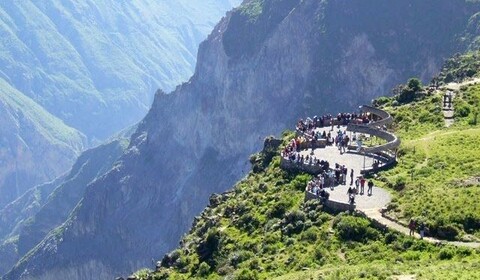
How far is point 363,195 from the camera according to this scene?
78312 mm

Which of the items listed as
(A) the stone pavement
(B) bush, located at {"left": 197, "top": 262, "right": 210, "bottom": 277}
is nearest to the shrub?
(A) the stone pavement

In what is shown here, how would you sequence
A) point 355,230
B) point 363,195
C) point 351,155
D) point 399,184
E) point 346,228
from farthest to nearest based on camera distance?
Answer: 1. point 351,155
2. point 399,184
3. point 363,195
4. point 346,228
5. point 355,230

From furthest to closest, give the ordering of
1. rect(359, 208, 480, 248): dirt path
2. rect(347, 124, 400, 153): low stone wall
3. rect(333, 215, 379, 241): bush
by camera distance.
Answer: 1. rect(347, 124, 400, 153): low stone wall
2. rect(333, 215, 379, 241): bush
3. rect(359, 208, 480, 248): dirt path

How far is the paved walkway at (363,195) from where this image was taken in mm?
68850

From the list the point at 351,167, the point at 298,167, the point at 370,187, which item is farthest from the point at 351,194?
the point at 298,167

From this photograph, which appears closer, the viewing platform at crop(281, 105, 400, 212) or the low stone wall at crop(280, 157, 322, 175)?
the viewing platform at crop(281, 105, 400, 212)

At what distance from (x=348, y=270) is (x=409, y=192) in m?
18.2

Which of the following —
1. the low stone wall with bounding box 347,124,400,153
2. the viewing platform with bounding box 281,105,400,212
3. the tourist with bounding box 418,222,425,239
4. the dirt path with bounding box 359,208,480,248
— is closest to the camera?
the dirt path with bounding box 359,208,480,248

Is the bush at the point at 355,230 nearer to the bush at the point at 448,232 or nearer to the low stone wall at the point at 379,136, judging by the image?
the bush at the point at 448,232

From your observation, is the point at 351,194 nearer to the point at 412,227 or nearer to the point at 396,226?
the point at 396,226

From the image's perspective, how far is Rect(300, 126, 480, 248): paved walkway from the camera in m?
68.8

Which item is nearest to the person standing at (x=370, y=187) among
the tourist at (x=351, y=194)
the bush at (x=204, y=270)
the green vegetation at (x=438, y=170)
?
the tourist at (x=351, y=194)

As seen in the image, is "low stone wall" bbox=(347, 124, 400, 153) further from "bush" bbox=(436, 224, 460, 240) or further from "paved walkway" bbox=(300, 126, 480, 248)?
"bush" bbox=(436, 224, 460, 240)

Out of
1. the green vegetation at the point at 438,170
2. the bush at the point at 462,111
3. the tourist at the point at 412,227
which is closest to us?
the tourist at the point at 412,227
